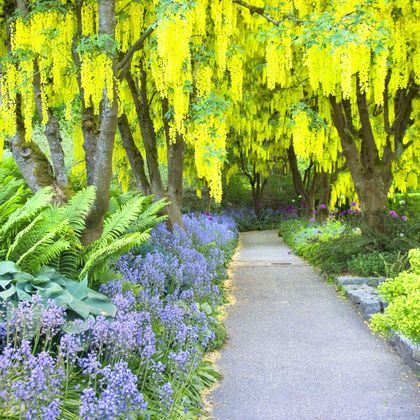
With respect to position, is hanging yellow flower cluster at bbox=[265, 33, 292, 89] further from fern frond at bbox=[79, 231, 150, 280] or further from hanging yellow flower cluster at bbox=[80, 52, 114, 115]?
fern frond at bbox=[79, 231, 150, 280]

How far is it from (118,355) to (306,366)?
6.99 ft

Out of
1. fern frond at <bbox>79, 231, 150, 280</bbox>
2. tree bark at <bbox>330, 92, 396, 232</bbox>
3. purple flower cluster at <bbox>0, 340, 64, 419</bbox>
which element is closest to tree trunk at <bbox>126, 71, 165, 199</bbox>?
tree bark at <bbox>330, 92, 396, 232</bbox>

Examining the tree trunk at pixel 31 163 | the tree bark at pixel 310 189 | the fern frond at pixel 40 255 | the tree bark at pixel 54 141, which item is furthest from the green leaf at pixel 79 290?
the tree bark at pixel 310 189

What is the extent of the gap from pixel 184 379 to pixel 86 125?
143 inches

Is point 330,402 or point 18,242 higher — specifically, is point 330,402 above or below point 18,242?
below

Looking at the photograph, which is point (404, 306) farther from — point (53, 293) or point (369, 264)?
point (369, 264)

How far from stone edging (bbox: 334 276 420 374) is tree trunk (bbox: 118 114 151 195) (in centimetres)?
399

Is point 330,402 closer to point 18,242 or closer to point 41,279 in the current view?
point 41,279

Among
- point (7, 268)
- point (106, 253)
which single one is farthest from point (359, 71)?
point (7, 268)

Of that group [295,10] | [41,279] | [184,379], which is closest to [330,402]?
[184,379]

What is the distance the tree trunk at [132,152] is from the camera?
31.5 ft

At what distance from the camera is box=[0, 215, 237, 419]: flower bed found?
2.48m

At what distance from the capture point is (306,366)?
4.83 metres

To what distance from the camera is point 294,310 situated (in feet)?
23.2
